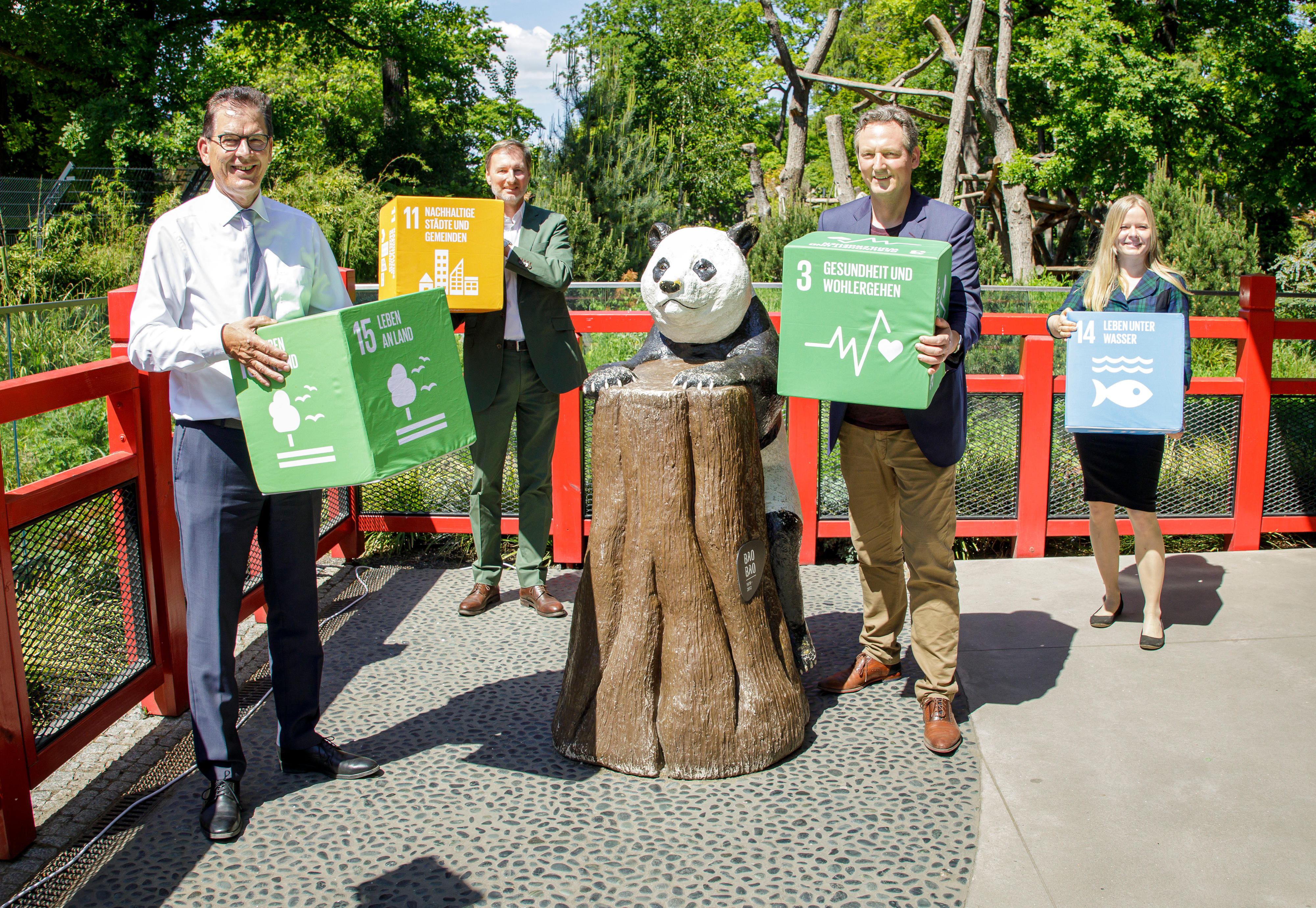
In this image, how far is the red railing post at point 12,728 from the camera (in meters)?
2.53

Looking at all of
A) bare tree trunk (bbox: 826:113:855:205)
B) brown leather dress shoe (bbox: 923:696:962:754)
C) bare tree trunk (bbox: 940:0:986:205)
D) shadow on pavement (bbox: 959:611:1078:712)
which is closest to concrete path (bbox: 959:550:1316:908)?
shadow on pavement (bbox: 959:611:1078:712)

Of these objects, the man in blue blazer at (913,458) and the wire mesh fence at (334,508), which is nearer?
the man in blue blazer at (913,458)

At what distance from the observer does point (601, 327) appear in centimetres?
509

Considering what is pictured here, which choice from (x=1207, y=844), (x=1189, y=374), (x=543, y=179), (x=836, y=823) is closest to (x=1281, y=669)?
(x=1189, y=374)

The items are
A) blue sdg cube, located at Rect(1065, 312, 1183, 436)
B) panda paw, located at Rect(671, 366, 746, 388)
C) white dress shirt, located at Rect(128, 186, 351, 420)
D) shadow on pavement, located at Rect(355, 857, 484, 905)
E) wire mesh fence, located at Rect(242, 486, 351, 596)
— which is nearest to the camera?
shadow on pavement, located at Rect(355, 857, 484, 905)

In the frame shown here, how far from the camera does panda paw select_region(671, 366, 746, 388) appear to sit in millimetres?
2986

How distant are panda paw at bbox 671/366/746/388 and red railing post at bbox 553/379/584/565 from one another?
2041 millimetres

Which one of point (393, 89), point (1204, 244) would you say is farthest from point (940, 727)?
point (393, 89)

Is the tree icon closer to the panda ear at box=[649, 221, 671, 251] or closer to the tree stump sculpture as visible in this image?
the tree stump sculpture

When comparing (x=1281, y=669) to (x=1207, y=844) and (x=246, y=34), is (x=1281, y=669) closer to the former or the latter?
(x=1207, y=844)

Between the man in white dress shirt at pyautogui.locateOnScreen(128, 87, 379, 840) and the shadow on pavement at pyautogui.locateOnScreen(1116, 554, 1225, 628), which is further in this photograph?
the shadow on pavement at pyautogui.locateOnScreen(1116, 554, 1225, 628)

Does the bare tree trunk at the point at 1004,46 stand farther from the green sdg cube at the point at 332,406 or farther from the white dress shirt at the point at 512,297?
the green sdg cube at the point at 332,406

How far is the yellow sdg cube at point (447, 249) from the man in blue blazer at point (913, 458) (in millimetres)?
1340

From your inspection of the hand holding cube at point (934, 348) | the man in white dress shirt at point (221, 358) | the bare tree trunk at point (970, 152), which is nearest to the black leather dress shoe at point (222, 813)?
the man in white dress shirt at point (221, 358)
